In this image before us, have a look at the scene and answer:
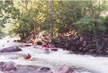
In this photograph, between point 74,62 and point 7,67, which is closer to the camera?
point 7,67

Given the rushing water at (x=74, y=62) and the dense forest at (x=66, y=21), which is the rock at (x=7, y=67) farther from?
the dense forest at (x=66, y=21)

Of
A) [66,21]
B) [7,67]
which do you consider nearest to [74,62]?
[7,67]

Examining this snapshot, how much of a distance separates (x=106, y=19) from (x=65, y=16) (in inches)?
210

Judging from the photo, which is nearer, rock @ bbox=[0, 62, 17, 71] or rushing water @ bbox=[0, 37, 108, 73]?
rock @ bbox=[0, 62, 17, 71]

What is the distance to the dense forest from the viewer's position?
49.4ft

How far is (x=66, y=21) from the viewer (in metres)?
21.0

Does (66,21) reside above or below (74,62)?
above

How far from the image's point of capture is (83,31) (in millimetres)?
18281

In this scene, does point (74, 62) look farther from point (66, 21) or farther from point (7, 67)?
point (66, 21)

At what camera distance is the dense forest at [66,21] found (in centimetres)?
1505

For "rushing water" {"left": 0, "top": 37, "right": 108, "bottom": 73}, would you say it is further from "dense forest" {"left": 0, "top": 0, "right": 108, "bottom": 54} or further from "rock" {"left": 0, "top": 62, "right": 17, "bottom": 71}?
"dense forest" {"left": 0, "top": 0, "right": 108, "bottom": 54}

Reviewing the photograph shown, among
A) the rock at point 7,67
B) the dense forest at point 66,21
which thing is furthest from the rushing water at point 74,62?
the dense forest at point 66,21

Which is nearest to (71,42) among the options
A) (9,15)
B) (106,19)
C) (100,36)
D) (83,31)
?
(83,31)

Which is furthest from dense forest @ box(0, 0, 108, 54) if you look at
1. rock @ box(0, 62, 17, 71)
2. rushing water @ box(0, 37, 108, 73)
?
rock @ box(0, 62, 17, 71)
